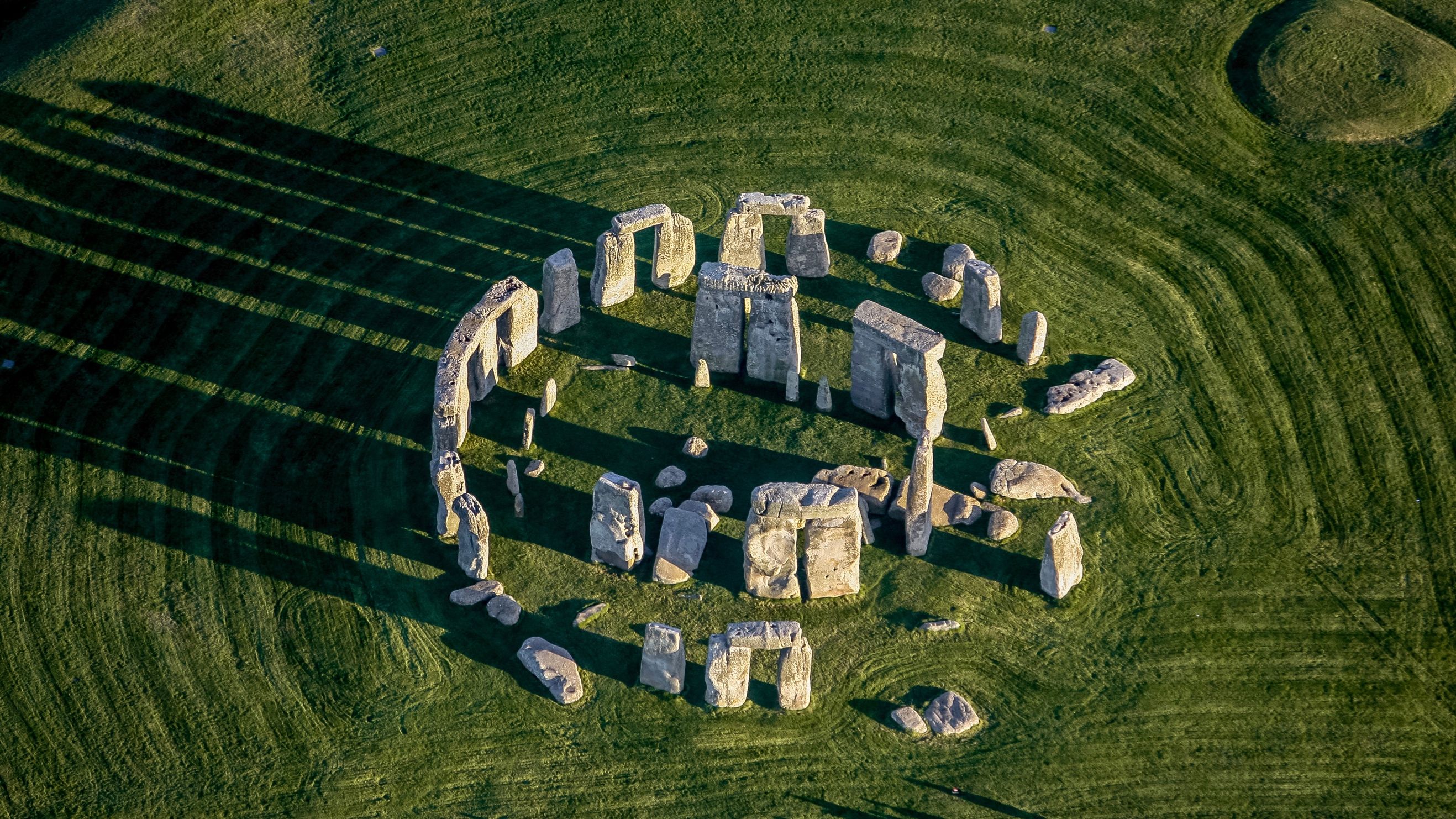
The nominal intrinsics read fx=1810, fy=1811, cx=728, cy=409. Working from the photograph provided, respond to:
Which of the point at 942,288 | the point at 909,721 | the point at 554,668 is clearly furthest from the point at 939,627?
the point at 942,288

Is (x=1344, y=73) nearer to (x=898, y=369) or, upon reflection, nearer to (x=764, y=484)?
(x=898, y=369)

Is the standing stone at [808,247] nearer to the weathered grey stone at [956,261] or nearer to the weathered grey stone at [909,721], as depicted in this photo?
the weathered grey stone at [956,261]

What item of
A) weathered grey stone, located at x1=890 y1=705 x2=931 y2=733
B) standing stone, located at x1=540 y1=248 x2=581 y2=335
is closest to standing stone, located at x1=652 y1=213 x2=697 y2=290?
standing stone, located at x1=540 y1=248 x2=581 y2=335

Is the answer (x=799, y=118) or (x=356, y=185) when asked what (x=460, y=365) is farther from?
(x=799, y=118)

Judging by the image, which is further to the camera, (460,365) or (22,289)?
(22,289)

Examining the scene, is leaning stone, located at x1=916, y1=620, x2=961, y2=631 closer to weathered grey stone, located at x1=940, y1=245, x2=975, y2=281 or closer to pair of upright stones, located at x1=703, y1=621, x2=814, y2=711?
pair of upright stones, located at x1=703, y1=621, x2=814, y2=711

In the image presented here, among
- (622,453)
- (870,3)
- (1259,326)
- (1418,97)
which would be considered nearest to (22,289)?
(622,453)
